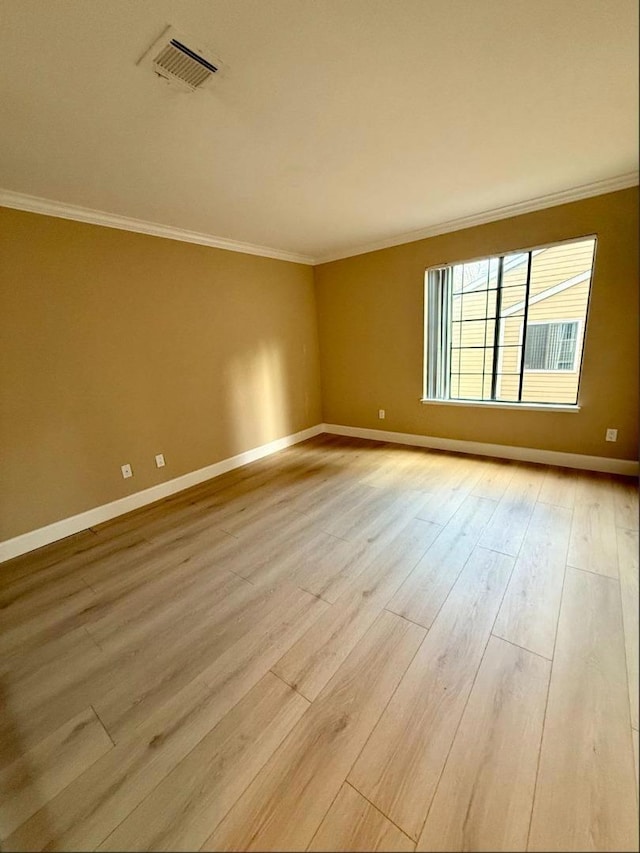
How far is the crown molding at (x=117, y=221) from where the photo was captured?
6.97ft

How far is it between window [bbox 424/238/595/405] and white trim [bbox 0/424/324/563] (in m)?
2.23

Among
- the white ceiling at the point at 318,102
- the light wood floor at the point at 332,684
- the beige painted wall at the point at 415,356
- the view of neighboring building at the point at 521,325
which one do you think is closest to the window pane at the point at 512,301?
the view of neighboring building at the point at 521,325

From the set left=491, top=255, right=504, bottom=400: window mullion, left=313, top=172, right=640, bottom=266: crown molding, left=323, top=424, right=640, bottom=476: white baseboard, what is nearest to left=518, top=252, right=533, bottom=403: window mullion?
left=491, top=255, right=504, bottom=400: window mullion

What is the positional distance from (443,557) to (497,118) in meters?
2.37

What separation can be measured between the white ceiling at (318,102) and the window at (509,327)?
0.65 m

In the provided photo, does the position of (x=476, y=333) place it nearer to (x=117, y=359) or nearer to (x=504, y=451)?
(x=504, y=451)

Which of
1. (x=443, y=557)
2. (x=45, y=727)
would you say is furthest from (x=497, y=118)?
(x=45, y=727)

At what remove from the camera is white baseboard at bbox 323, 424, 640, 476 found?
269 cm

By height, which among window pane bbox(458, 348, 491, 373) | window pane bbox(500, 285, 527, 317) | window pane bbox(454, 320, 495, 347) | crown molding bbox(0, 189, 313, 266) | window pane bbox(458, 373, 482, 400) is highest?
crown molding bbox(0, 189, 313, 266)

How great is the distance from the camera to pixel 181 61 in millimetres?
1256

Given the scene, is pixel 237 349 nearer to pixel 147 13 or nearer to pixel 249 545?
pixel 249 545

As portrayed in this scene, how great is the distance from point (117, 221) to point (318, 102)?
1872mm

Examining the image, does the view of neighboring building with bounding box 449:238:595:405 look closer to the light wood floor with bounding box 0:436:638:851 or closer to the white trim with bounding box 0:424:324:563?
the light wood floor with bounding box 0:436:638:851

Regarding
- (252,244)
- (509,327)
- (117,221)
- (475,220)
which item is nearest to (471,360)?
(509,327)
